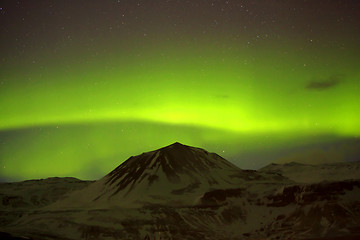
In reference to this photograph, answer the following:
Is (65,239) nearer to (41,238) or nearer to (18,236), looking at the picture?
(41,238)

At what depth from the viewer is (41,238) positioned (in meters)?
189

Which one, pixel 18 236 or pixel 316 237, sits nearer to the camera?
pixel 18 236

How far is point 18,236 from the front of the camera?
178 metres

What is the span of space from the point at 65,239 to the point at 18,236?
83.7 ft

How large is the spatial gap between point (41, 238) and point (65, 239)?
12717 millimetres

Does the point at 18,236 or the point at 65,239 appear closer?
the point at 18,236

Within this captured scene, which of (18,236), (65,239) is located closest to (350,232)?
(65,239)

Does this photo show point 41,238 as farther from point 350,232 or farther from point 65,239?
point 350,232

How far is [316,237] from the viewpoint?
7800 inches

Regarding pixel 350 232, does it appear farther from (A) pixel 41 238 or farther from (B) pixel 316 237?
(A) pixel 41 238

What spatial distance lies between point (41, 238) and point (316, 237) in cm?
11023

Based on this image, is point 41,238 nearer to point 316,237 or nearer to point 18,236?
point 18,236

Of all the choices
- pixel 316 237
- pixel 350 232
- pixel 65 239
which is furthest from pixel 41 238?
pixel 350 232

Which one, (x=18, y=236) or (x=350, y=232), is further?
(x=350, y=232)
